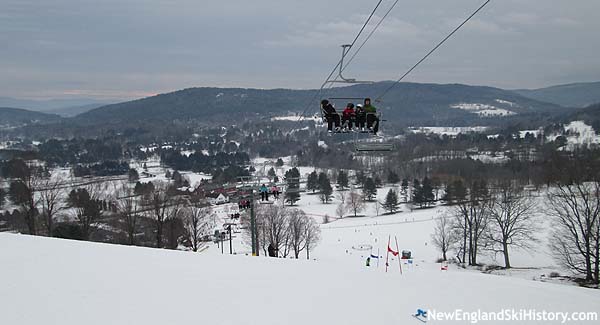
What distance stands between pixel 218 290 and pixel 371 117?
5067 mm

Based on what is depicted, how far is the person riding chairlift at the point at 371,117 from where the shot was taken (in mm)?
9281

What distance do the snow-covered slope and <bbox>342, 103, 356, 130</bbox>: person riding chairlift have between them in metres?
3.65

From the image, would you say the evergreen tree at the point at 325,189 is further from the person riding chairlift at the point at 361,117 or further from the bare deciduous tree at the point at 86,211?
the person riding chairlift at the point at 361,117

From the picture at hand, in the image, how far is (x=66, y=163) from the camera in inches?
4077

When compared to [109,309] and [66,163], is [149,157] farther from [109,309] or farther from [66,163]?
[109,309]

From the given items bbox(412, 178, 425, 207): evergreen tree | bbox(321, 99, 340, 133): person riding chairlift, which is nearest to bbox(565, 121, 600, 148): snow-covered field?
bbox(412, 178, 425, 207): evergreen tree

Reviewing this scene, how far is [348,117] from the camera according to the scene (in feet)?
31.1

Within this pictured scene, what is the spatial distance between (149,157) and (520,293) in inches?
4857

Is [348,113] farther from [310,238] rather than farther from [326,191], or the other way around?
[326,191]

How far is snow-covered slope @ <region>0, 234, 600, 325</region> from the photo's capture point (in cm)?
616

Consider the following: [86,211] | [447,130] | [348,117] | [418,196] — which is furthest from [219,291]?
[447,130]

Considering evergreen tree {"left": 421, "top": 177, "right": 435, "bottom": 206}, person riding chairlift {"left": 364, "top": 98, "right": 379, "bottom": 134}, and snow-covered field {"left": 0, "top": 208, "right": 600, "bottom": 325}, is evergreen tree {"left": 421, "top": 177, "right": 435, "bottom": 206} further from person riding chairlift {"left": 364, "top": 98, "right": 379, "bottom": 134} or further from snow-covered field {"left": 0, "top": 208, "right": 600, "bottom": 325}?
person riding chairlift {"left": 364, "top": 98, "right": 379, "bottom": 134}

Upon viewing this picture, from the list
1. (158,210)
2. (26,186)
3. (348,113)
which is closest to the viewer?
(348,113)

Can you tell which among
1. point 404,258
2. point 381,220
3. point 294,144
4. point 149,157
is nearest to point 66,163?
point 149,157
